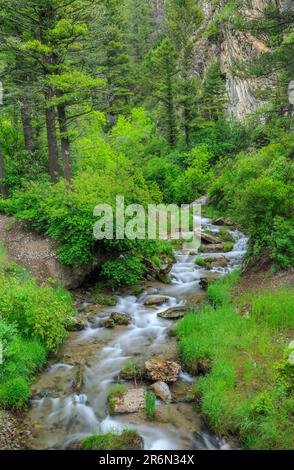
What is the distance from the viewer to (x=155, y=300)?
1336 centimetres

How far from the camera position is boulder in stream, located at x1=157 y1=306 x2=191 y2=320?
39.9ft

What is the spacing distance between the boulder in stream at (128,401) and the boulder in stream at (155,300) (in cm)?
472

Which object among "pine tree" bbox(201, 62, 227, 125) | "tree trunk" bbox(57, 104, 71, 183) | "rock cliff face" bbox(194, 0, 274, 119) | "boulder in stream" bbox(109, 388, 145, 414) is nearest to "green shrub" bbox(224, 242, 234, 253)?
"tree trunk" bbox(57, 104, 71, 183)

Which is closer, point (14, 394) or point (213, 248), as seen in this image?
point (14, 394)

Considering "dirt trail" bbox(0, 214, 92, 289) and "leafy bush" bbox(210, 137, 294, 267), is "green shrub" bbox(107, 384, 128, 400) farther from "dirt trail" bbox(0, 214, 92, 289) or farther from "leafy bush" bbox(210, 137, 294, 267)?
"leafy bush" bbox(210, 137, 294, 267)

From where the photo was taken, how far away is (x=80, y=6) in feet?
56.5

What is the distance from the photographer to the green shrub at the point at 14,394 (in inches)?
319

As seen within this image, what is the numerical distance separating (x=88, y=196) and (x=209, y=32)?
105ft

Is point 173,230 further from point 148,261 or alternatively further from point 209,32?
point 209,32

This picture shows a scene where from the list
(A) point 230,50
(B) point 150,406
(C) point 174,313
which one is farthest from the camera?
(A) point 230,50

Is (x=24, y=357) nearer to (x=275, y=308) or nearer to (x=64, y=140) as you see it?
(x=275, y=308)

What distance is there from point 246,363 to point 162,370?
1.85 meters

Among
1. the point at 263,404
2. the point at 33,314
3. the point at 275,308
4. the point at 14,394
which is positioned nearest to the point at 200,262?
the point at 275,308

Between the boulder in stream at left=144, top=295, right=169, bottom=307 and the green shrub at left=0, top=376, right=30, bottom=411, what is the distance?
5465 mm
